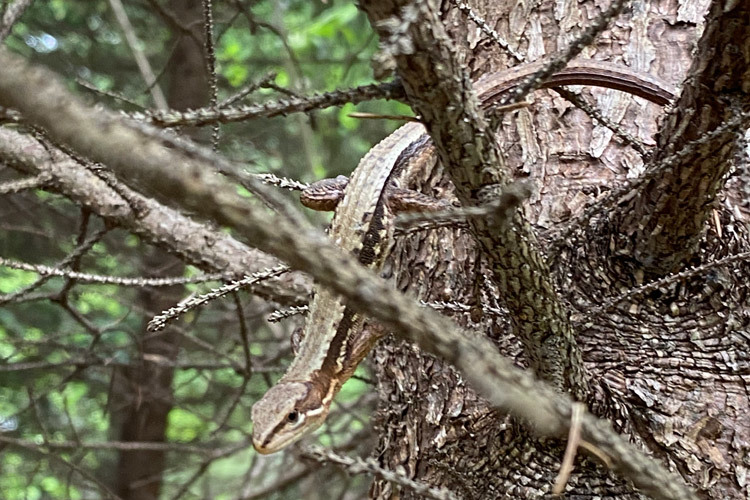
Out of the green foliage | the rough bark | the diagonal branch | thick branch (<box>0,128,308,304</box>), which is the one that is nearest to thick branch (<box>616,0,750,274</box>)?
the rough bark

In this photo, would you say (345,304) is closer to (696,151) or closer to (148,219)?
(148,219)

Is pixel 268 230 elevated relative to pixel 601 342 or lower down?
lower down

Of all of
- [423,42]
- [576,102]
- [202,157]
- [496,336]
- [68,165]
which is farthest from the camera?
[68,165]

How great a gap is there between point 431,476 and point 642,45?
1919 millimetres

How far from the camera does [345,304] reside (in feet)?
9.30

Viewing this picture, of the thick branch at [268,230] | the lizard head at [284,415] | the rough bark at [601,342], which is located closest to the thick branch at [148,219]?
the lizard head at [284,415]

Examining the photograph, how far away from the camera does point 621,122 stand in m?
2.69

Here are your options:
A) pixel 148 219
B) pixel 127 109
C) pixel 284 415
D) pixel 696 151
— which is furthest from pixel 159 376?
pixel 696 151

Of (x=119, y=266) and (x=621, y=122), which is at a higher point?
(x=119, y=266)

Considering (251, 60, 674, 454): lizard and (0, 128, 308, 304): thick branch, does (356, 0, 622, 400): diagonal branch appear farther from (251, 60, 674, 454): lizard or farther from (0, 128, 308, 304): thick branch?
(0, 128, 308, 304): thick branch

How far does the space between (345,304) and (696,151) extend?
1525 mm

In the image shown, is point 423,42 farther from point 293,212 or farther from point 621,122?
point 621,122

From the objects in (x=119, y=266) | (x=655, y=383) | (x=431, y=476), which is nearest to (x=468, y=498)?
(x=431, y=476)

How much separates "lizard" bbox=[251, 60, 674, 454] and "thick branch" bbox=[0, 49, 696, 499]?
5.93 ft
